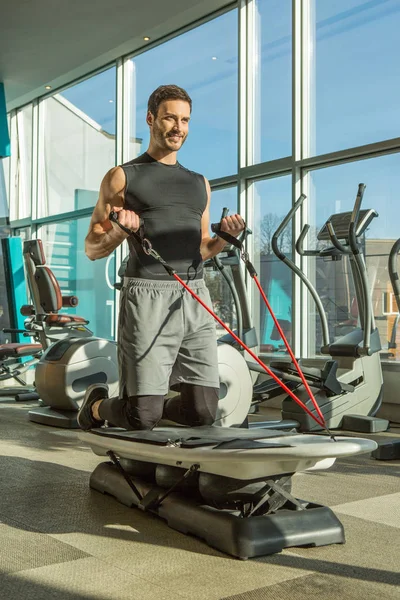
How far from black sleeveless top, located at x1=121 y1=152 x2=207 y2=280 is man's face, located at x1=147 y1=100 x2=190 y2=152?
9cm

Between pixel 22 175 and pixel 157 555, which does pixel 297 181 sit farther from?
pixel 22 175

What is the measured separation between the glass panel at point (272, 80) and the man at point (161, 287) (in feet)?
13.0

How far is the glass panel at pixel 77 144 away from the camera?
8.95 m

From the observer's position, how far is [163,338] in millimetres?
2545

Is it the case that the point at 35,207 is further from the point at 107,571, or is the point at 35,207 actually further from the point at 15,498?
the point at 107,571

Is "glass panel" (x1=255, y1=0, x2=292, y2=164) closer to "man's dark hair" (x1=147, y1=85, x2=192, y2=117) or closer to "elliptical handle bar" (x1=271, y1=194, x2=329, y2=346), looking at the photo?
"elliptical handle bar" (x1=271, y1=194, x2=329, y2=346)

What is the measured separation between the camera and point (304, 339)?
6293mm

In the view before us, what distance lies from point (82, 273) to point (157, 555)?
24.2 ft

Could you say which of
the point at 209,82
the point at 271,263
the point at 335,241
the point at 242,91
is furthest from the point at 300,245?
the point at 209,82

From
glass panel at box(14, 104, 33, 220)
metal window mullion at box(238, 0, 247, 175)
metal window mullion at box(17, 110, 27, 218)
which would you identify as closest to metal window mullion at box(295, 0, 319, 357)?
metal window mullion at box(238, 0, 247, 175)

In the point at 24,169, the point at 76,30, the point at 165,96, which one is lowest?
the point at 165,96

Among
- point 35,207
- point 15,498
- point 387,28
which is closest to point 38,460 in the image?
point 15,498

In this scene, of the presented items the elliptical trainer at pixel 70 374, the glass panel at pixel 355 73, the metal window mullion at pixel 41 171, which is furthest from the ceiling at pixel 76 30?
the elliptical trainer at pixel 70 374

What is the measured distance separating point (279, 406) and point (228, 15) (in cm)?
389
